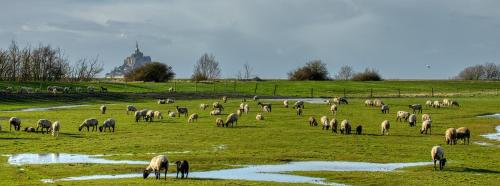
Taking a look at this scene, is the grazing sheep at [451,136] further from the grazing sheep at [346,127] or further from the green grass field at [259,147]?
the grazing sheep at [346,127]

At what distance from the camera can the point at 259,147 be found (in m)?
44.2

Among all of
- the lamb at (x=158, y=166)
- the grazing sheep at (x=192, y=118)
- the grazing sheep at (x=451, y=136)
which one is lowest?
the lamb at (x=158, y=166)

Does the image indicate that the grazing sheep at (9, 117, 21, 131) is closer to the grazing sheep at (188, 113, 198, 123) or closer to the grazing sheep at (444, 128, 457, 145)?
the grazing sheep at (188, 113, 198, 123)

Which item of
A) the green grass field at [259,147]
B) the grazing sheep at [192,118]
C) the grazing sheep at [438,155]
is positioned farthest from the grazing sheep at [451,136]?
the grazing sheep at [192,118]

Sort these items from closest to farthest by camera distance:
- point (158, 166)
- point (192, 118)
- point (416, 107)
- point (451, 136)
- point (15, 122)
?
1. point (158, 166)
2. point (451, 136)
3. point (15, 122)
4. point (192, 118)
5. point (416, 107)

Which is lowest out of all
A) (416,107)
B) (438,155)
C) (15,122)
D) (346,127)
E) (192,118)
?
(438,155)

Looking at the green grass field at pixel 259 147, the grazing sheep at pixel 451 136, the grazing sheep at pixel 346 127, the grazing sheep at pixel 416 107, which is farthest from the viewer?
the grazing sheep at pixel 416 107

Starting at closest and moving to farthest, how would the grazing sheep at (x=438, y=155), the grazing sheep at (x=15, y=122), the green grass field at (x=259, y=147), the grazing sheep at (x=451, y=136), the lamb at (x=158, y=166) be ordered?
the lamb at (x=158, y=166)
the green grass field at (x=259, y=147)
the grazing sheep at (x=438, y=155)
the grazing sheep at (x=451, y=136)
the grazing sheep at (x=15, y=122)

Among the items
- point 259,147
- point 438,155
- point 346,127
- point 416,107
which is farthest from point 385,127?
point 416,107

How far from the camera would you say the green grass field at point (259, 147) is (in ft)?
105

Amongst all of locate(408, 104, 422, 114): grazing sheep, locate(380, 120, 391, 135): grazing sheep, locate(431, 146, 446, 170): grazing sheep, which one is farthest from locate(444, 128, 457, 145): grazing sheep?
locate(408, 104, 422, 114): grazing sheep

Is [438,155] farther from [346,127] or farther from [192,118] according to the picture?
[192,118]

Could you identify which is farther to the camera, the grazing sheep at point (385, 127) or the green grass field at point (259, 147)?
the grazing sheep at point (385, 127)

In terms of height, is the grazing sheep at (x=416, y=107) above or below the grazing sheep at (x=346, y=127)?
above
